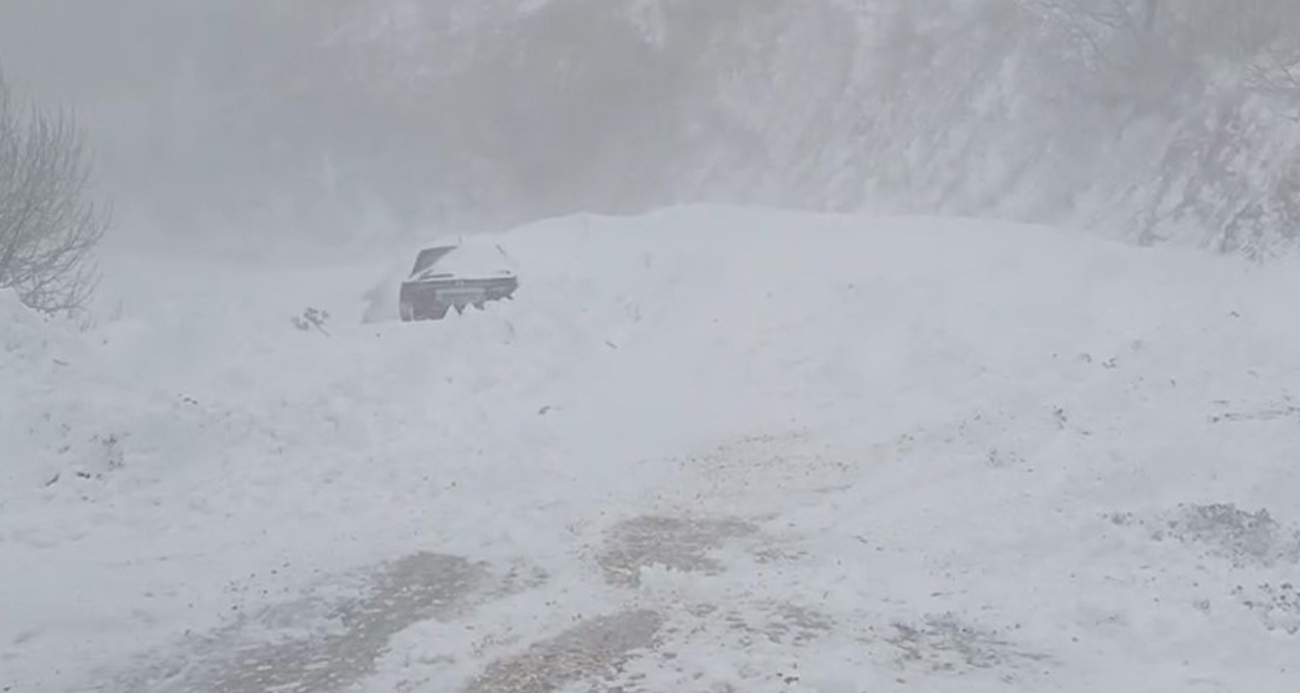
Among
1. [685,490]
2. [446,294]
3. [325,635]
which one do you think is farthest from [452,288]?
[325,635]

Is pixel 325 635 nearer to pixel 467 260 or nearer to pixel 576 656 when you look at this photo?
pixel 576 656

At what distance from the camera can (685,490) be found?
31.9 feet

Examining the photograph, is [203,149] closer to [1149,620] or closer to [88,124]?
[88,124]

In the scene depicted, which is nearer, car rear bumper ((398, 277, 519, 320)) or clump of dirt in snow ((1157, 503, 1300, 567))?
clump of dirt in snow ((1157, 503, 1300, 567))

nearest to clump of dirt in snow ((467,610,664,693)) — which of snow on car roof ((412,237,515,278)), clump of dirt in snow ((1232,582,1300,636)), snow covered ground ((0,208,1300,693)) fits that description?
snow covered ground ((0,208,1300,693))

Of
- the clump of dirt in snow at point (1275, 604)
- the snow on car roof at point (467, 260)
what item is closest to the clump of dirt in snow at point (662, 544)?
the clump of dirt in snow at point (1275, 604)

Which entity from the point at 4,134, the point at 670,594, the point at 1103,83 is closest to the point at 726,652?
the point at 670,594

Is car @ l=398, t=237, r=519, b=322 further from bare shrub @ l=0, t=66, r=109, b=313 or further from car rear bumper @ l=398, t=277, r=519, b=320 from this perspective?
bare shrub @ l=0, t=66, r=109, b=313

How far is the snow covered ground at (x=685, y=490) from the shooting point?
632 cm

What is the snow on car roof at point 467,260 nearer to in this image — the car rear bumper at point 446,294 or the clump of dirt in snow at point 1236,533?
the car rear bumper at point 446,294

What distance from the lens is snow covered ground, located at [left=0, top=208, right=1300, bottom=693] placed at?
6.32m

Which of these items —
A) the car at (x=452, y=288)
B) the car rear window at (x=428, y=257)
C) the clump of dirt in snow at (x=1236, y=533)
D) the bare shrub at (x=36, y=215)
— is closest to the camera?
the clump of dirt in snow at (x=1236, y=533)

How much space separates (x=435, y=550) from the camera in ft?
26.9

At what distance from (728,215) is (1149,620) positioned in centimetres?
1745
